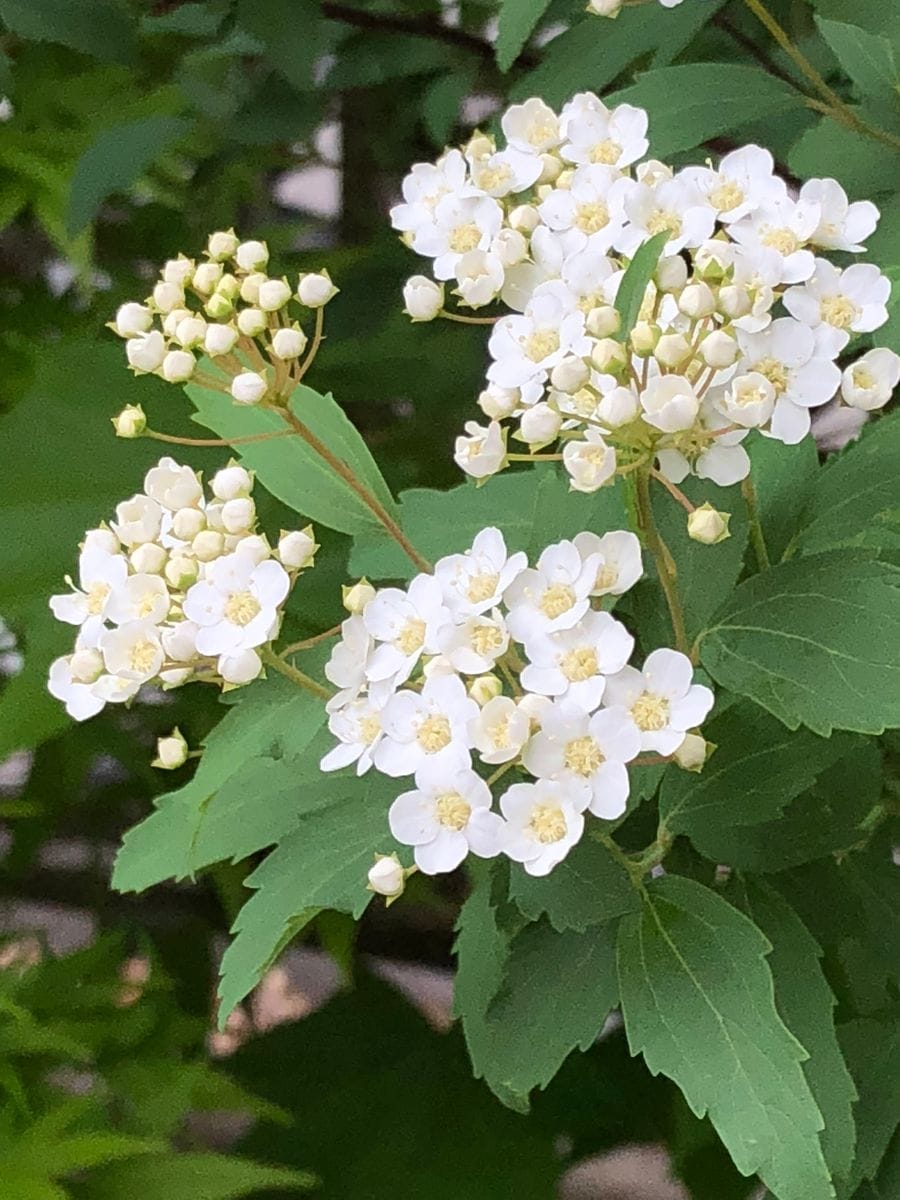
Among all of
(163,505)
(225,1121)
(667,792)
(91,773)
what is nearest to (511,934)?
(667,792)

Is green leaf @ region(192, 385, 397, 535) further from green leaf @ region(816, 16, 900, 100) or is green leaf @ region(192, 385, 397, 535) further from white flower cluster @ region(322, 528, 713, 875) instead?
green leaf @ region(816, 16, 900, 100)

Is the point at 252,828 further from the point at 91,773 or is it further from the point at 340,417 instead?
the point at 91,773

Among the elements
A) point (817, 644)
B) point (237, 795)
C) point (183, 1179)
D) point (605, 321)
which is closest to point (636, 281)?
point (605, 321)

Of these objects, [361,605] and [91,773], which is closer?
[361,605]

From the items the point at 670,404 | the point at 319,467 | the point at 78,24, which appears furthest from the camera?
the point at 78,24

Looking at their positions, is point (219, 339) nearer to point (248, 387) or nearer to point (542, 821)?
point (248, 387)

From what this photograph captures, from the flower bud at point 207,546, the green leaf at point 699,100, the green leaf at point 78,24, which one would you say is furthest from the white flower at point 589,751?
the green leaf at point 78,24
